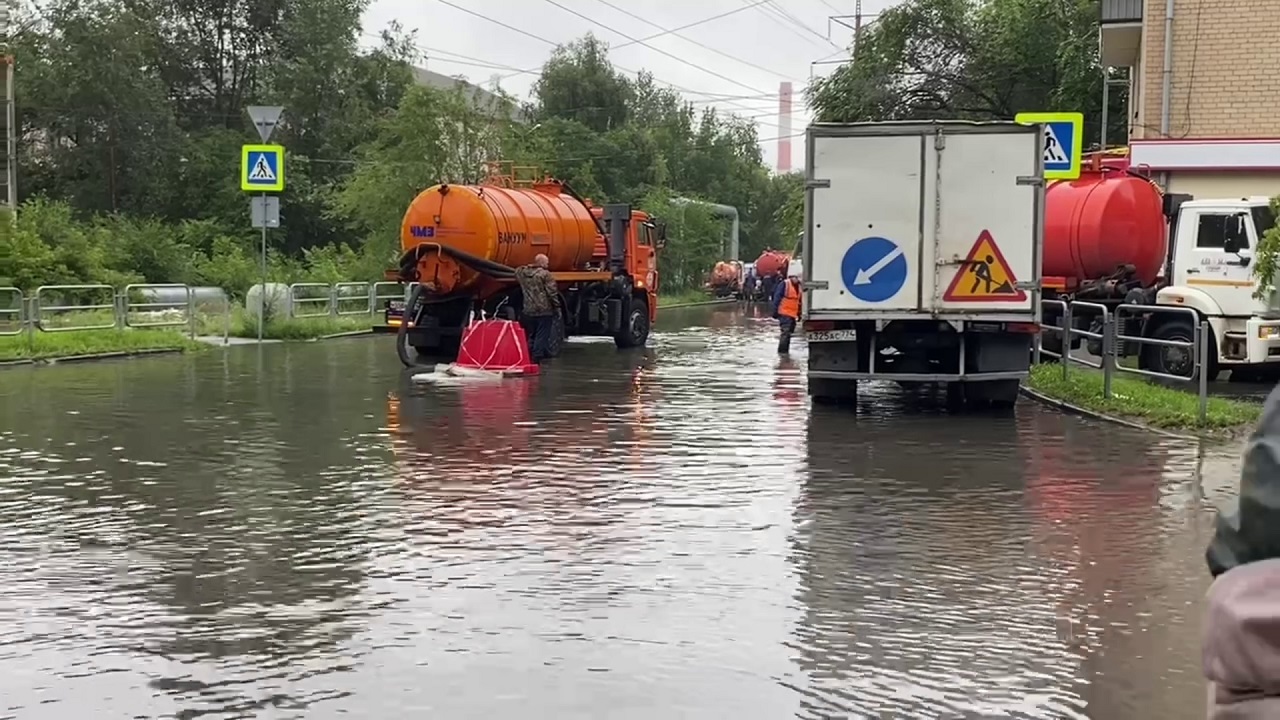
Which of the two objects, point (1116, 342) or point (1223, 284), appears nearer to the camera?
point (1116, 342)

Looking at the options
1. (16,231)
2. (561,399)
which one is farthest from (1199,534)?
(16,231)

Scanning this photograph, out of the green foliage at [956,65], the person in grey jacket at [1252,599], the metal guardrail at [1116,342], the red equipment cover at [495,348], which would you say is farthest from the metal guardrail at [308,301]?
the person in grey jacket at [1252,599]

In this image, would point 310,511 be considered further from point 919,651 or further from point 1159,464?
point 1159,464

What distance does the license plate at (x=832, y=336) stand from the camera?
1611 cm

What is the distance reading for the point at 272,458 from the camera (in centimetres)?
1213

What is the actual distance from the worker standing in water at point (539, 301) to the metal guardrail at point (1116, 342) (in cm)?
735

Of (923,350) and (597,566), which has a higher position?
(923,350)

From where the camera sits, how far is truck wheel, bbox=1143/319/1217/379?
63.5ft

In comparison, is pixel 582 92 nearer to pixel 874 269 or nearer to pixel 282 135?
pixel 282 135

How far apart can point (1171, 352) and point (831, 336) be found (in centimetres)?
608

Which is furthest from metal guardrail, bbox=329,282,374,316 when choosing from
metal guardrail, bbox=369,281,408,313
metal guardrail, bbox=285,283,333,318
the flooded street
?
the flooded street

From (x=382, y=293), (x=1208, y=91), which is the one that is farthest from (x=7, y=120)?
(x=1208, y=91)

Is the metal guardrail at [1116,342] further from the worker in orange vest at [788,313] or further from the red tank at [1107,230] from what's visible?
the worker in orange vest at [788,313]

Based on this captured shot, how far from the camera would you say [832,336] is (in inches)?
636
